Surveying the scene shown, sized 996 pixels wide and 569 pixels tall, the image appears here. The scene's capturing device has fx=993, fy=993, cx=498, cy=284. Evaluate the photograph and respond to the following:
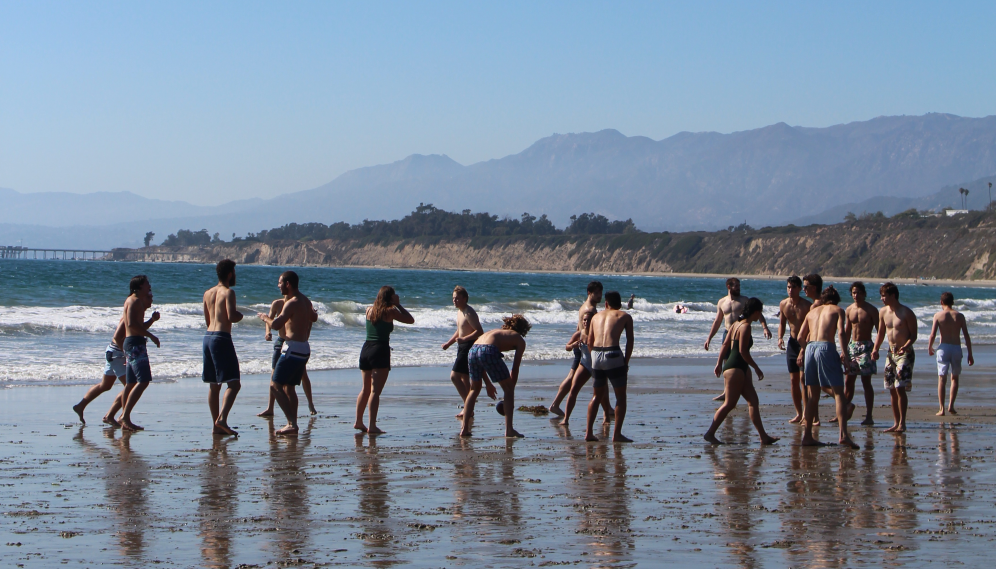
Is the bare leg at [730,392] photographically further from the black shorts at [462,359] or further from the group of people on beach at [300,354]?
the black shorts at [462,359]

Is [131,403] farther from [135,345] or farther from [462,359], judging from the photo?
[462,359]

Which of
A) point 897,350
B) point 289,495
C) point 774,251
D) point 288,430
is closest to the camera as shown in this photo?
point 289,495

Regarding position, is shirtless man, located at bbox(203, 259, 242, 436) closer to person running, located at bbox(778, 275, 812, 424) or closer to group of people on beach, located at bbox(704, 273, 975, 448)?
group of people on beach, located at bbox(704, 273, 975, 448)

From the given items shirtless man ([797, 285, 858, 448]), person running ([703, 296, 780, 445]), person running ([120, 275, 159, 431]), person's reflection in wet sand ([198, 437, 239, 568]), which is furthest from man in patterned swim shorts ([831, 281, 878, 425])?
person running ([120, 275, 159, 431])

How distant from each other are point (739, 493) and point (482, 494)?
174 centimetres

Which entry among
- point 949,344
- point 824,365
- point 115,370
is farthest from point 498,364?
point 949,344

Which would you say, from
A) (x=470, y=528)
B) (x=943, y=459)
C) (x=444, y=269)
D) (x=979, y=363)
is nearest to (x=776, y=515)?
(x=470, y=528)

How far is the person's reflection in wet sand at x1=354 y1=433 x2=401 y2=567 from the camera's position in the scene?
16.9 feet

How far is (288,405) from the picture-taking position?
9461mm

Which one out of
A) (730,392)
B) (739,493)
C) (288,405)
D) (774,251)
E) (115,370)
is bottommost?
(739,493)

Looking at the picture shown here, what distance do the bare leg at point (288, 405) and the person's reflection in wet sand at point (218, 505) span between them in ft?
2.85

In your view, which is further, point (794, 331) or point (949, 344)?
point (949, 344)

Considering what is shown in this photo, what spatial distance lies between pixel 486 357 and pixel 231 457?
8.35 ft

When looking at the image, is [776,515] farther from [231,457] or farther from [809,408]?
[231,457]
